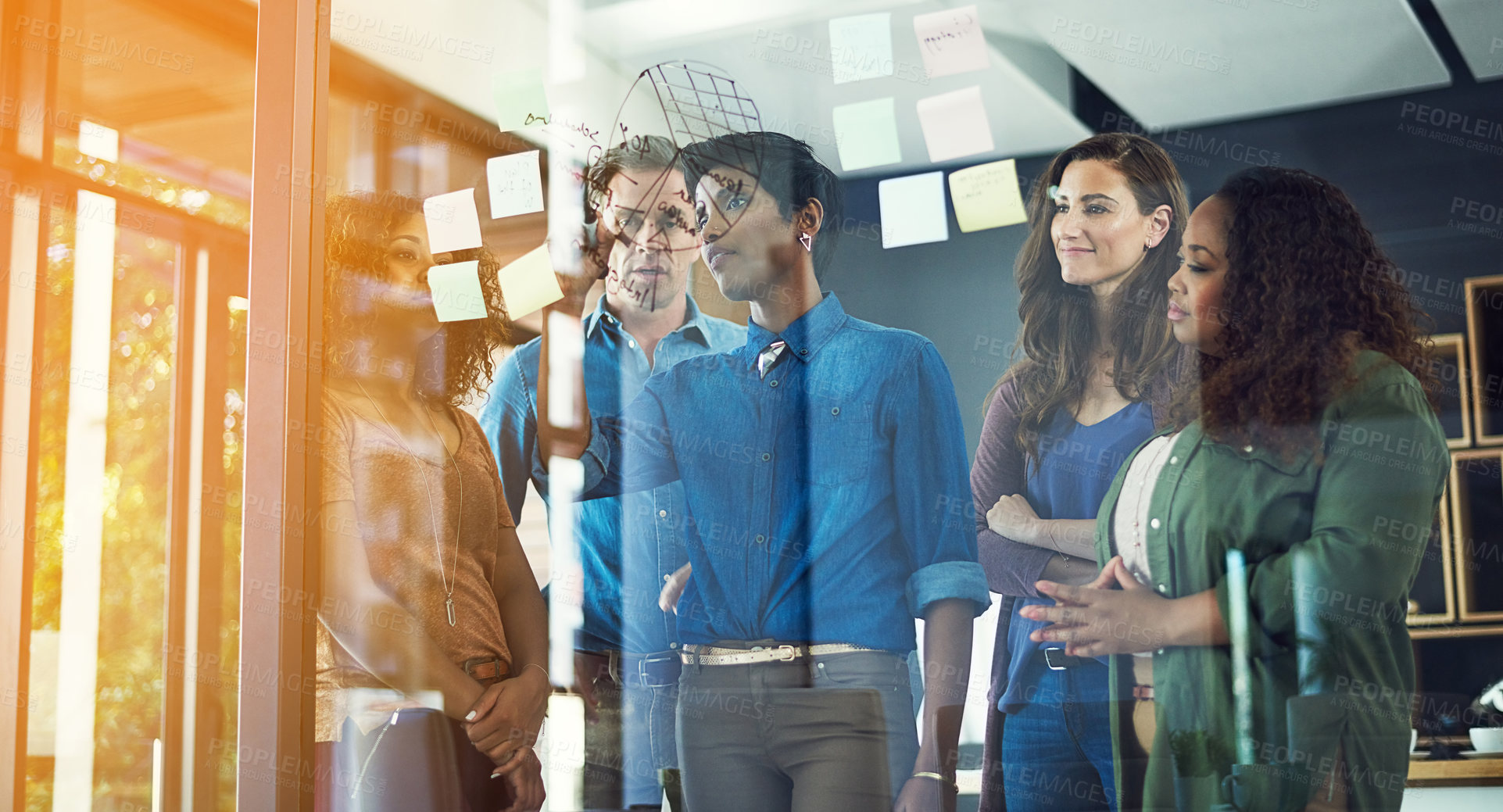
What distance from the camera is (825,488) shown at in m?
1.70

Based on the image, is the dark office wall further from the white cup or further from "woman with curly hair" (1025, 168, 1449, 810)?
the white cup

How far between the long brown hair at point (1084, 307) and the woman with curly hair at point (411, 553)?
3.08 ft

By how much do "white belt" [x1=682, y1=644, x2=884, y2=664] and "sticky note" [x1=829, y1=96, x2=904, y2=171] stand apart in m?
0.76

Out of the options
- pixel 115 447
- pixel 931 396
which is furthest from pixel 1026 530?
Result: pixel 115 447

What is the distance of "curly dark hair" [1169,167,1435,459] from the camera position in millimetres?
1493

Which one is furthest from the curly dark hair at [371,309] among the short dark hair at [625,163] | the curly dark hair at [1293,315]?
the curly dark hair at [1293,315]

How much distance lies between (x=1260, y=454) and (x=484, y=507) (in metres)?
1.29

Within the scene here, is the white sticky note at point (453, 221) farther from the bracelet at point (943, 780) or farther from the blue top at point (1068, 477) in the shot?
the bracelet at point (943, 780)

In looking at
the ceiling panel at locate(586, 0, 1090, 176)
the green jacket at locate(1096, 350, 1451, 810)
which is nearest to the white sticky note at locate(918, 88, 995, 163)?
the ceiling panel at locate(586, 0, 1090, 176)

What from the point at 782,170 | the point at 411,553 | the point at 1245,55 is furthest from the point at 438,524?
the point at 1245,55

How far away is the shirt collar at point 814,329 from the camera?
1.74 metres

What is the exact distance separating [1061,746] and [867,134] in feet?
3.21

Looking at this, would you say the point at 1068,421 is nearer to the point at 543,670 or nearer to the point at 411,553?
the point at 543,670

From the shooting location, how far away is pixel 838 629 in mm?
1662
